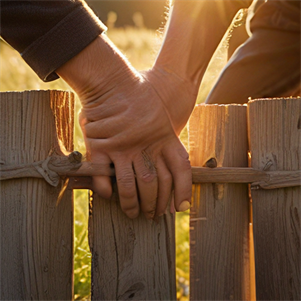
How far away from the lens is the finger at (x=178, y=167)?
128 centimetres

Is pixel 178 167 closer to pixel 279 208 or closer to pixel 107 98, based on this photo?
pixel 107 98

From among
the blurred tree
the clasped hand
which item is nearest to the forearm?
the clasped hand

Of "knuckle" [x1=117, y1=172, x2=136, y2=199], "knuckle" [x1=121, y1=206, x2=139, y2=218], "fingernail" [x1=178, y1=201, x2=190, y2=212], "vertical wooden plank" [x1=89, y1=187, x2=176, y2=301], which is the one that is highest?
"knuckle" [x1=117, y1=172, x2=136, y2=199]

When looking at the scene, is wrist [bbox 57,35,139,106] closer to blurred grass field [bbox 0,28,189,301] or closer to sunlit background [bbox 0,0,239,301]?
→ sunlit background [bbox 0,0,239,301]

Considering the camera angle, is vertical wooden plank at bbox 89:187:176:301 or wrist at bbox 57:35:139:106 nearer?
wrist at bbox 57:35:139:106

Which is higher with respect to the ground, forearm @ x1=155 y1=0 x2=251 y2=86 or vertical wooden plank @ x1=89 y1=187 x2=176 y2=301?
forearm @ x1=155 y1=0 x2=251 y2=86

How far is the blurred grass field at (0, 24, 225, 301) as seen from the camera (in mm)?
2450

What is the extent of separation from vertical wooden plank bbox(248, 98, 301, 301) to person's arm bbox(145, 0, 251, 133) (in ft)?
0.88

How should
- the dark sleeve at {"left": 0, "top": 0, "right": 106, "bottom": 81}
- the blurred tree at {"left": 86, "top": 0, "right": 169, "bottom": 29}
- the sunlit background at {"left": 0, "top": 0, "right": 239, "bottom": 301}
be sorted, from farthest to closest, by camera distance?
1. the blurred tree at {"left": 86, "top": 0, "right": 169, "bottom": 29}
2. the sunlit background at {"left": 0, "top": 0, "right": 239, "bottom": 301}
3. the dark sleeve at {"left": 0, "top": 0, "right": 106, "bottom": 81}

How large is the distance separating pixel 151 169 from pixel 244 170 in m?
0.35

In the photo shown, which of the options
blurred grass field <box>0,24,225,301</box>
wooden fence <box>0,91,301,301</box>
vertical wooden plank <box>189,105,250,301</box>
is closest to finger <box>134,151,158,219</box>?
wooden fence <box>0,91,301,301</box>

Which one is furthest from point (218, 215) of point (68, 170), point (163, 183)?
point (68, 170)

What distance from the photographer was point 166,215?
4.54 ft

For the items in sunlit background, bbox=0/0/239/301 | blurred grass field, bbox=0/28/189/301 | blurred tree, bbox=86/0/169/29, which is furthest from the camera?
blurred tree, bbox=86/0/169/29
